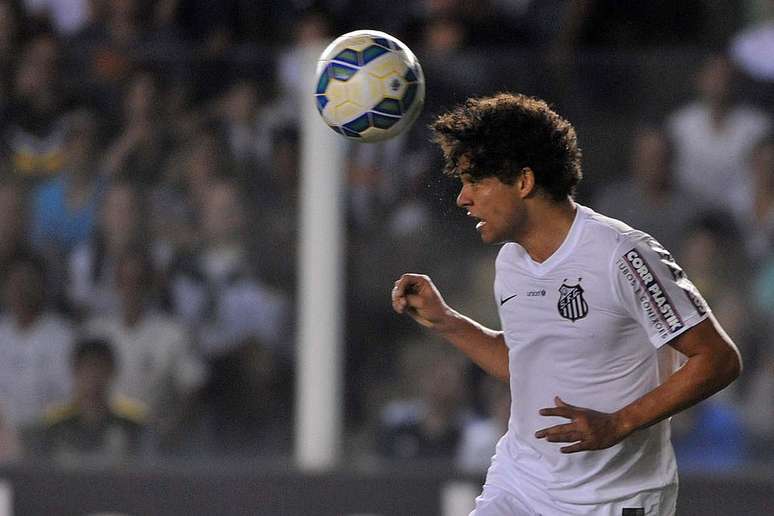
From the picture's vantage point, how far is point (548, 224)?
4211 millimetres

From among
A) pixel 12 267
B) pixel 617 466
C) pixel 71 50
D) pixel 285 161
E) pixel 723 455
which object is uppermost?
pixel 71 50

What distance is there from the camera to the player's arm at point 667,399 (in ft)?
12.7

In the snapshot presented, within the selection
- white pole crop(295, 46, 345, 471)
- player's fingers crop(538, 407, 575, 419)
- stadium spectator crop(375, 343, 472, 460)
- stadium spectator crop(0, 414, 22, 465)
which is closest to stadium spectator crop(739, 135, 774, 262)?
stadium spectator crop(375, 343, 472, 460)

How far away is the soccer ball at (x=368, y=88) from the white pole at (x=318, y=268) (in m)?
2.51

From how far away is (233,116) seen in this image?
7.54 metres

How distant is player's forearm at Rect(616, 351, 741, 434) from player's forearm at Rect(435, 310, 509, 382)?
0.81 meters

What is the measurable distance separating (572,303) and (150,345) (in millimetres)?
3838

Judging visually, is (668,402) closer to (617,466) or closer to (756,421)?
(617,466)

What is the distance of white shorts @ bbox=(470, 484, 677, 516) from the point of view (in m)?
4.21

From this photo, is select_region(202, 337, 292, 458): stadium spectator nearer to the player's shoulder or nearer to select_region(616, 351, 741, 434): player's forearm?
the player's shoulder

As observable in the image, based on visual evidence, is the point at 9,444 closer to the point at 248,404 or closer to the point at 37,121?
the point at 248,404

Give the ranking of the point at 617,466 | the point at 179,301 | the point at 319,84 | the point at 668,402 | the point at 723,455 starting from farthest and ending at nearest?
the point at 179,301 < the point at 723,455 < the point at 319,84 < the point at 617,466 < the point at 668,402

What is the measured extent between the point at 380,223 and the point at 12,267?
2.01 m

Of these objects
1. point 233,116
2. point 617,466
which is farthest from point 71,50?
point 617,466
